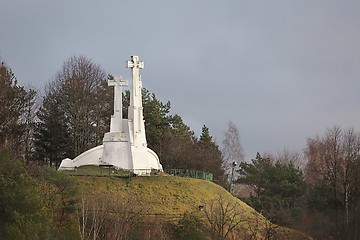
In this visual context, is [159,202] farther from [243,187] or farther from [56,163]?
[243,187]

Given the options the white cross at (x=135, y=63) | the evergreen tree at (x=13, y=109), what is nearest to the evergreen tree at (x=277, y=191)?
the white cross at (x=135, y=63)

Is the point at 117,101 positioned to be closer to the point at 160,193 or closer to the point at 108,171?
the point at 108,171

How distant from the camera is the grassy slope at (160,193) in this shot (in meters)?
37.8


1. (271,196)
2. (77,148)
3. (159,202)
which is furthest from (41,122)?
(271,196)

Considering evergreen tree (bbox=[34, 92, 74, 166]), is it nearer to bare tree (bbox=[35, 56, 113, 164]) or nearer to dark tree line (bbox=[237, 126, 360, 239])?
bare tree (bbox=[35, 56, 113, 164])

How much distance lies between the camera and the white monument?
137 feet

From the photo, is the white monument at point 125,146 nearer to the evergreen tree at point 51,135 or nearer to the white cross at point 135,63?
the white cross at point 135,63

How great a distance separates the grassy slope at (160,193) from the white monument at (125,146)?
180 centimetres

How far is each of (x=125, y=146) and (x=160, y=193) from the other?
178 inches

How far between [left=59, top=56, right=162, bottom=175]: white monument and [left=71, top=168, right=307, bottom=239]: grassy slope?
1795 mm

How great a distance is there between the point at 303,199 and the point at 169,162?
14817mm

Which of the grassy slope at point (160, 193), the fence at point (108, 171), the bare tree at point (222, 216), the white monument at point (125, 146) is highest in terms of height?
the white monument at point (125, 146)

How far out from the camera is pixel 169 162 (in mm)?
56656

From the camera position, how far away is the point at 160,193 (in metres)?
39.5
